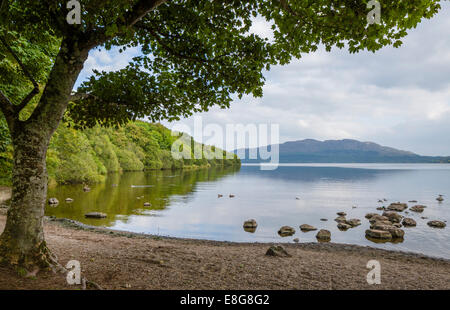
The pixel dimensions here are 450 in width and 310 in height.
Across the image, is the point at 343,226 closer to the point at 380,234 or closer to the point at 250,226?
the point at 380,234

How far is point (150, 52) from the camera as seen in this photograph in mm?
9961

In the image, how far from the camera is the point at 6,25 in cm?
805

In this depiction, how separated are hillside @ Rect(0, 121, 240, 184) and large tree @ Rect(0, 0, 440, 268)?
2.75 metres

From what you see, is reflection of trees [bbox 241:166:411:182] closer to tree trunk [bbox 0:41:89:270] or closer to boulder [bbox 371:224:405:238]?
boulder [bbox 371:224:405:238]

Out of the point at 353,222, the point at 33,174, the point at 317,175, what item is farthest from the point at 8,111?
the point at 317,175

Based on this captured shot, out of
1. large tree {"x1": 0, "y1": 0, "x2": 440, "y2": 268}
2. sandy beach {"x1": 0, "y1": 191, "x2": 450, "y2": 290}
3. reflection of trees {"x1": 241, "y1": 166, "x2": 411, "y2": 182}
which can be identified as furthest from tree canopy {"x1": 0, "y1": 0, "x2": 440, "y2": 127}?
reflection of trees {"x1": 241, "y1": 166, "x2": 411, "y2": 182}

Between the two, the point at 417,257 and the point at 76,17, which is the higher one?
the point at 76,17

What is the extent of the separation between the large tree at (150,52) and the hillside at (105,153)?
2.75 m

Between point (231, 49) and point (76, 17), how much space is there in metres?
4.33

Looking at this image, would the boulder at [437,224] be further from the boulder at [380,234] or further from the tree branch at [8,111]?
the tree branch at [8,111]

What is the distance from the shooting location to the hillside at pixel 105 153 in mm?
30678

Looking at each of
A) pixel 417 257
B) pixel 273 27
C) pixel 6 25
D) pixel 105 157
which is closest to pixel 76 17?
pixel 6 25

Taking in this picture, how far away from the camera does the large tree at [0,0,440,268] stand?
6434mm
